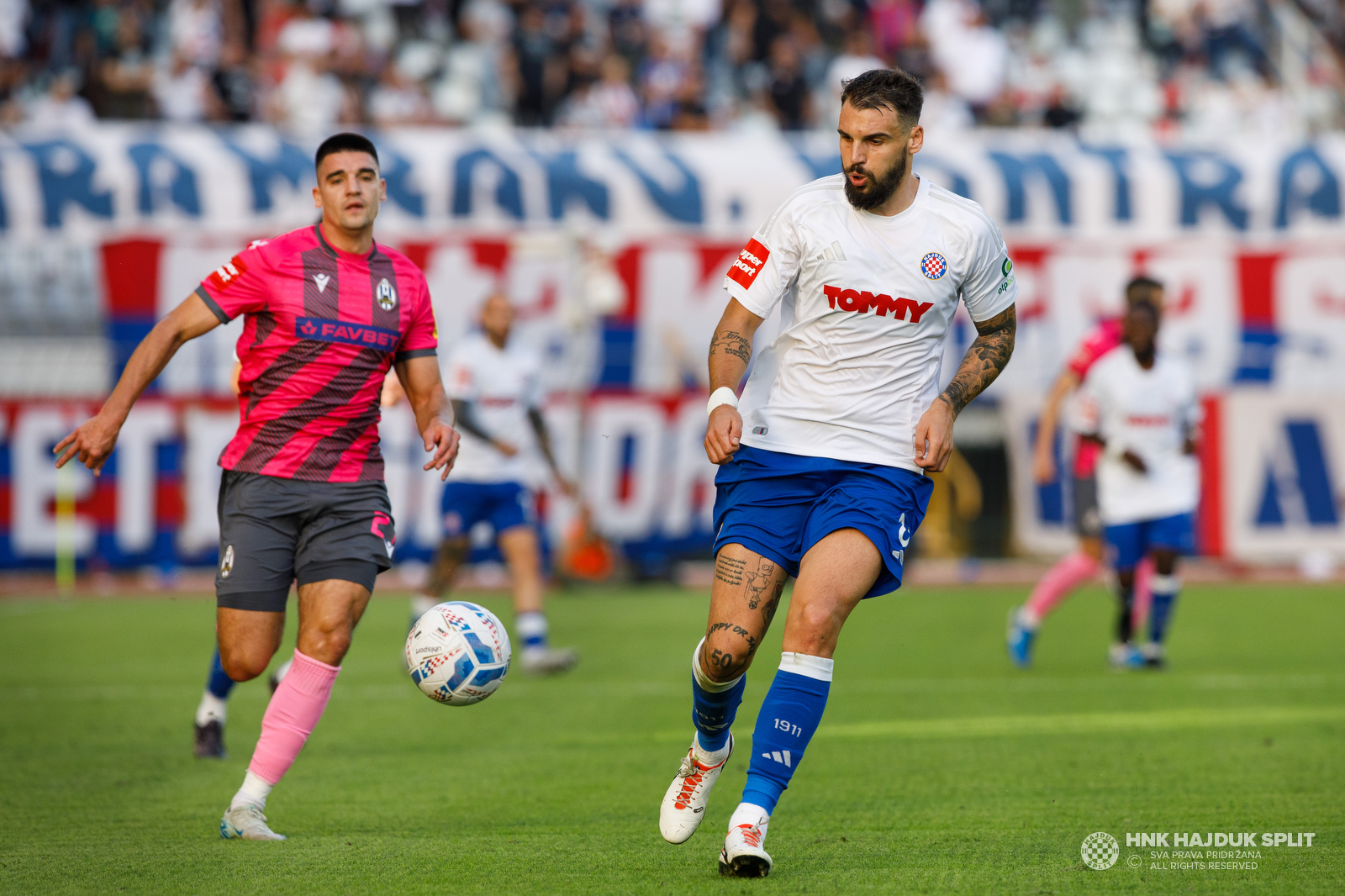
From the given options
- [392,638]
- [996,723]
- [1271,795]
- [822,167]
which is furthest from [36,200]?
[1271,795]

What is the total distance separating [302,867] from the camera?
4938 millimetres

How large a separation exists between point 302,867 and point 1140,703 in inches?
213

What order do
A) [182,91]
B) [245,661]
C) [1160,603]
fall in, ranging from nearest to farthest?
[245,661], [1160,603], [182,91]

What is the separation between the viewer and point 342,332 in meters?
5.67

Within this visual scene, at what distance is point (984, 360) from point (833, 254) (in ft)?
2.17

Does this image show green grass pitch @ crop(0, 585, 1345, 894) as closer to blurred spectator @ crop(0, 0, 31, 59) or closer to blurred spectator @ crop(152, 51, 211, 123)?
blurred spectator @ crop(152, 51, 211, 123)

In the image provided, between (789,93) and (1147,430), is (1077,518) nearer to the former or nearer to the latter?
(1147,430)

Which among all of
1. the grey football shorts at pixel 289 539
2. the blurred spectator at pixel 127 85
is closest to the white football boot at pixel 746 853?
the grey football shorts at pixel 289 539

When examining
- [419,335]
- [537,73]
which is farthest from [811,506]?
[537,73]

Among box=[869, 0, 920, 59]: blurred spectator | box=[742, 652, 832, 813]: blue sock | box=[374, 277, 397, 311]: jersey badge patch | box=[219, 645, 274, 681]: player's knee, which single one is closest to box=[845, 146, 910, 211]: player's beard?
box=[742, 652, 832, 813]: blue sock

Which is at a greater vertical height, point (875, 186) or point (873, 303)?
point (875, 186)

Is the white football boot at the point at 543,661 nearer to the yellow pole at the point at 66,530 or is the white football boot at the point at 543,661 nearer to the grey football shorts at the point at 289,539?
the grey football shorts at the point at 289,539

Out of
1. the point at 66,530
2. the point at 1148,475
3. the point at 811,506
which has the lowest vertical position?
the point at 66,530

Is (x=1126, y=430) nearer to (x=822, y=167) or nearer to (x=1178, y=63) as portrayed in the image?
(x=822, y=167)
